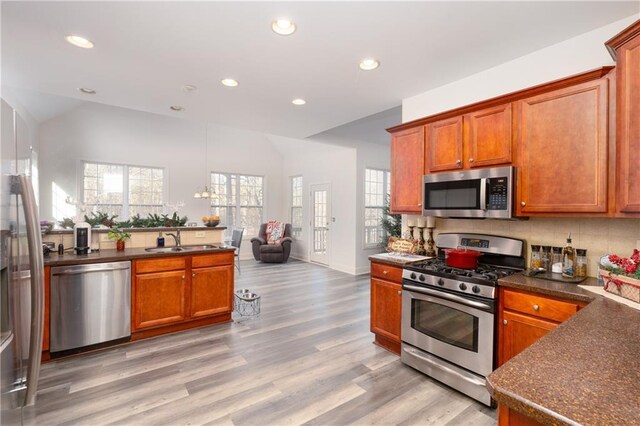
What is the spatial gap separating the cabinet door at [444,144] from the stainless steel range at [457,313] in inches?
27.4

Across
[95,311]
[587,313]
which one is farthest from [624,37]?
[95,311]

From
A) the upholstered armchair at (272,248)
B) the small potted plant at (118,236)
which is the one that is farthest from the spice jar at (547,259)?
the upholstered armchair at (272,248)

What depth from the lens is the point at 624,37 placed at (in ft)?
5.46

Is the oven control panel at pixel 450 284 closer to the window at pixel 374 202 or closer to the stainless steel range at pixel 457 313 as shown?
the stainless steel range at pixel 457 313

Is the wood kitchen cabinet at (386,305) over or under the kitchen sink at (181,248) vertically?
under

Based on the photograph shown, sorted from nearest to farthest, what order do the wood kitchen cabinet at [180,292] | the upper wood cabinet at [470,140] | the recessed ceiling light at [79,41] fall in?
the recessed ceiling light at [79,41] < the upper wood cabinet at [470,140] < the wood kitchen cabinet at [180,292]

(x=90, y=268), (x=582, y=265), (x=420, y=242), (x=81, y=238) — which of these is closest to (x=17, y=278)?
(x=90, y=268)

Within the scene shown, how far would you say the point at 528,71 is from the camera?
8.30 feet

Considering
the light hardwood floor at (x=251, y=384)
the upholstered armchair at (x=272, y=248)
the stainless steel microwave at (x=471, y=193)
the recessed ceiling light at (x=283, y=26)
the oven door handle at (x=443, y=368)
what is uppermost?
the recessed ceiling light at (x=283, y=26)

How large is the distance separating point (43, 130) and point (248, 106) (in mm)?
5069

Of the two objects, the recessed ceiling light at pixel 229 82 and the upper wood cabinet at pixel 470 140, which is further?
the recessed ceiling light at pixel 229 82

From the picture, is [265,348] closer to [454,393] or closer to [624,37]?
[454,393]

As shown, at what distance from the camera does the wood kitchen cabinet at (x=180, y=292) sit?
315 cm

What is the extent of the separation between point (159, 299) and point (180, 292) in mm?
211
